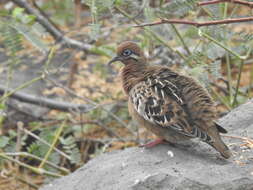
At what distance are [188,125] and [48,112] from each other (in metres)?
4.11

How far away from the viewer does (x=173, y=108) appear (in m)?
4.31

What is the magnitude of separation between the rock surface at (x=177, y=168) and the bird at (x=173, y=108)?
141 mm

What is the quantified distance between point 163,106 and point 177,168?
66 cm

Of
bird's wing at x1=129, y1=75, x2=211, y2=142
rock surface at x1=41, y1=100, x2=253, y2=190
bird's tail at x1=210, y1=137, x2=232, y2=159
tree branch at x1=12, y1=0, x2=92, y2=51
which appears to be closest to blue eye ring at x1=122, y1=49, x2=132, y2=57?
bird's wing at x1=129, y1=75, x2=211, y2=142

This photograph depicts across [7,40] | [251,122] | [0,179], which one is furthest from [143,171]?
[0,179]

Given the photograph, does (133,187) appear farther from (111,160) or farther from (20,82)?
(20,82)

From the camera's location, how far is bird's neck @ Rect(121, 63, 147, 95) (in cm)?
484

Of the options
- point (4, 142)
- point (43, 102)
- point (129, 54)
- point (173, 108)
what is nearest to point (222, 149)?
point (173, 108)

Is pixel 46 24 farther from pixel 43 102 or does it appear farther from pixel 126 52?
pixel 126 52

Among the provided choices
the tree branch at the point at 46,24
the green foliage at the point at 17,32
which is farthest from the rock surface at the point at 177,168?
the tree branch at the point at 46,24

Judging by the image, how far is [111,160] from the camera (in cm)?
457

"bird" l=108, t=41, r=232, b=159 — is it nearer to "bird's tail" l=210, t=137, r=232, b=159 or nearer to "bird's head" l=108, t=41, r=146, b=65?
"bird's tail" l=210, t=137, r=232, b=159

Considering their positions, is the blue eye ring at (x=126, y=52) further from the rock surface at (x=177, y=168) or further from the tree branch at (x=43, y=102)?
the tree branch at (x=43, y=102)

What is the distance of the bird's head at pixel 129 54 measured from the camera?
512cm
